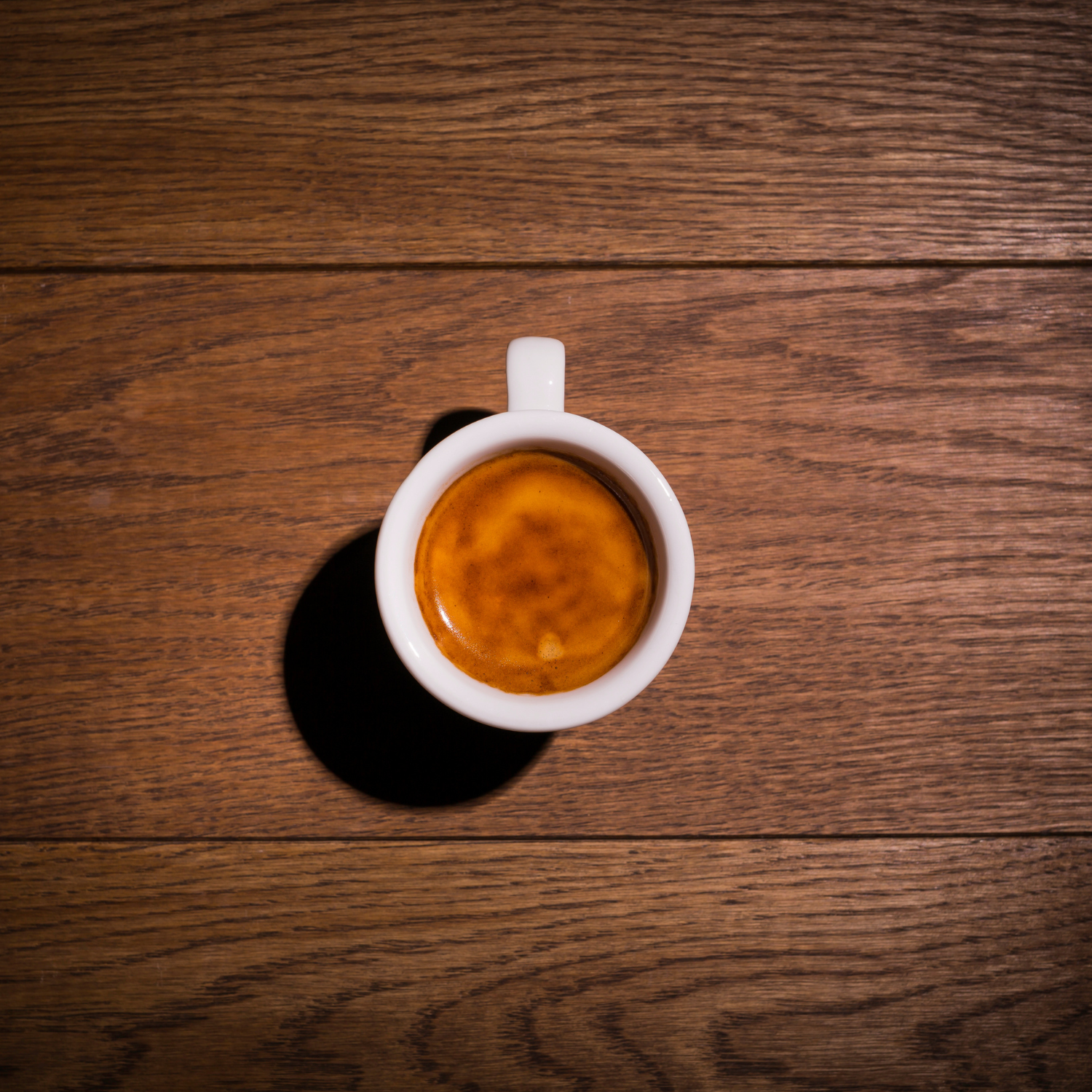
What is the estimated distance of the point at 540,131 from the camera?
45cm

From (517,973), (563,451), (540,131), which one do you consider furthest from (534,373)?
(517,973)

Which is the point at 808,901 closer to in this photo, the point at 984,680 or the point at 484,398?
the point at 984,680

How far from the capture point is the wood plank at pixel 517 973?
431 mm

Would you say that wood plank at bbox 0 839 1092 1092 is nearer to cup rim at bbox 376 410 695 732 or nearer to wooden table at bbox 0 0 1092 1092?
wooden table at bbox 0 0 1092 1092

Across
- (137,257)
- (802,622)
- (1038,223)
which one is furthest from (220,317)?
(1038,223)

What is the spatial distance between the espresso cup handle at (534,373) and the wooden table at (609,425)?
0.21ft

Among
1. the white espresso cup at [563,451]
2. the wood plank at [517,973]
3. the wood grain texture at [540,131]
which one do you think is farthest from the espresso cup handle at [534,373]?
the wood plank at [517,973]

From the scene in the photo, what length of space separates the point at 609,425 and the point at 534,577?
0.10 meters

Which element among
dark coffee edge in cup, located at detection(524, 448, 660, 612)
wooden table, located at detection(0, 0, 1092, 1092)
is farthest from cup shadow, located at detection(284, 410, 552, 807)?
dark coffee edge in cup, located at detection(524, 448, 660, 612)

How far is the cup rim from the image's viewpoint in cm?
36

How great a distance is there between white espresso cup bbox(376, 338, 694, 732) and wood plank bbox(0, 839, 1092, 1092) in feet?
0.40

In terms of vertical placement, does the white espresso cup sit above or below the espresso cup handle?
below

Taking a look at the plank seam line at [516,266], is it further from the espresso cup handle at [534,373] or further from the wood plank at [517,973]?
the wood plank at [517,973]

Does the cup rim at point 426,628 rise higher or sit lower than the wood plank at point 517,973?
higher
